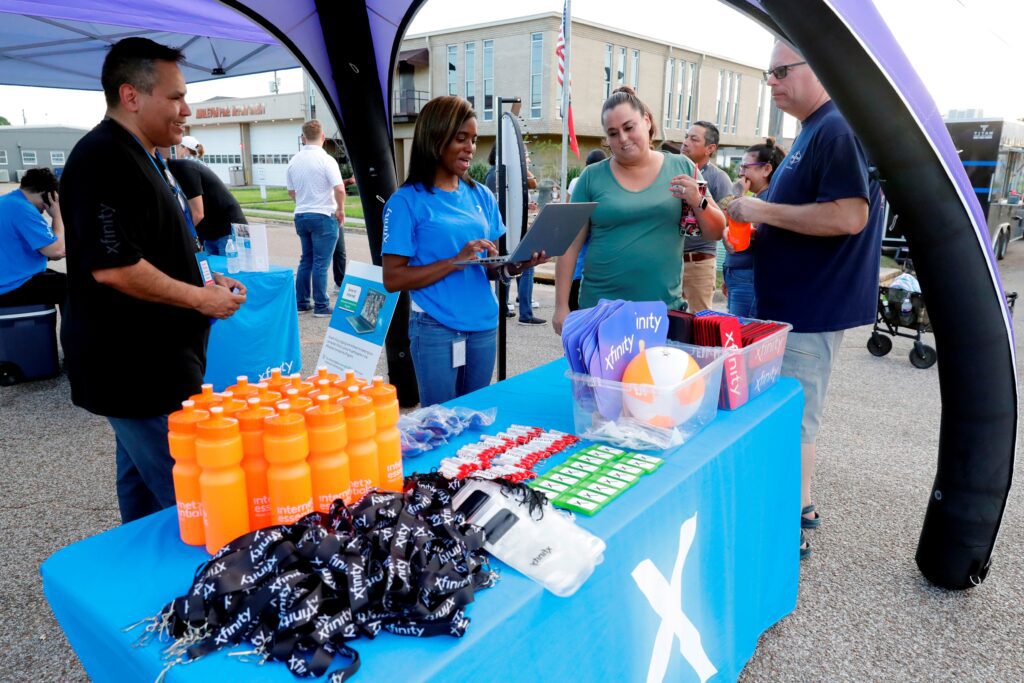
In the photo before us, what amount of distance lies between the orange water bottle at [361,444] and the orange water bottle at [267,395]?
15 centimetres

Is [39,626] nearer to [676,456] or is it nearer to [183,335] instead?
[183,335]

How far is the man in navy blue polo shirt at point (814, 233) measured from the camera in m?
2.19

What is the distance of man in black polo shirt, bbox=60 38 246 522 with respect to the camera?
1743 millimetres

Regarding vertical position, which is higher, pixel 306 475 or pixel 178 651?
pixel 306 475

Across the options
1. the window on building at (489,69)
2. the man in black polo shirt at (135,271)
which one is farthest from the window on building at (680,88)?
the man in black polo shirt at (135,271)

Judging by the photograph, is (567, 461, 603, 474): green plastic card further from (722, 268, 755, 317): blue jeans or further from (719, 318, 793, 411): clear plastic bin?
(722, 268, 755, 317): blue jeans

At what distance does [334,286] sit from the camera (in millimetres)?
8656

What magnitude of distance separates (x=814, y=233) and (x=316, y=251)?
18.8 feet

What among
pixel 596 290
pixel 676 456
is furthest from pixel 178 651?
pixel 596 290

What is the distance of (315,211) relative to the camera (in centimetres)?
675

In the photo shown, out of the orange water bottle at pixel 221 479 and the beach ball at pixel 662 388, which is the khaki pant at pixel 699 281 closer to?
the beach ball at pixel 662 388

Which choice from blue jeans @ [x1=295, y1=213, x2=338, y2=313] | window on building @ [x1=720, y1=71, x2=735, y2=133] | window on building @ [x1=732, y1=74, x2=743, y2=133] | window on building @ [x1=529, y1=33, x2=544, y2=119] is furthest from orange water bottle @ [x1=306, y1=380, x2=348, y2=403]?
window on building @ [x1=732, y1=74, x2=743, y2=133]

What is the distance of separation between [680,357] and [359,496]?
957 mm

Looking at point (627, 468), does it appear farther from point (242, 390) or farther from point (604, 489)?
point (242, 390)
